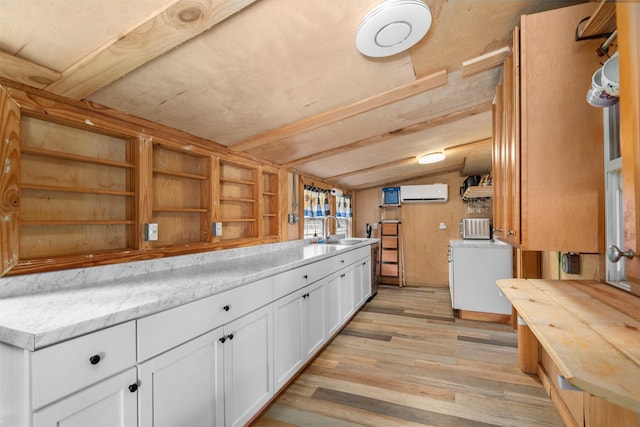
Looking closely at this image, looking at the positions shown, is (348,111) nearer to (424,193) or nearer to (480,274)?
(480,274)

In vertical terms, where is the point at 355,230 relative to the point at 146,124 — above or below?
below

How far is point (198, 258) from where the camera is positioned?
2.06 m

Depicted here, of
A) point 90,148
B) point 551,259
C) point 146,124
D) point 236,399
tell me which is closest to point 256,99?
point 146,124

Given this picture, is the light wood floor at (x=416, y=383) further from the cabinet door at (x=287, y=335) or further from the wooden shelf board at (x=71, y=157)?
the wooden shelf board at (x=71, y=157)

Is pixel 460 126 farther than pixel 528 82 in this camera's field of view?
Yes

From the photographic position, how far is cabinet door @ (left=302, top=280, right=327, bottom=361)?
222cm

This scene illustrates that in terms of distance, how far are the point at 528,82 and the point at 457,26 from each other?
449 millimetres

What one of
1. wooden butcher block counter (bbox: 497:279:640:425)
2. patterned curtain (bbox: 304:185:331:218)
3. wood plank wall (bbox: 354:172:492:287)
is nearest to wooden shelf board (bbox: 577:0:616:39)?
wooden butcher block counter (bbox: 497:279:640:425)

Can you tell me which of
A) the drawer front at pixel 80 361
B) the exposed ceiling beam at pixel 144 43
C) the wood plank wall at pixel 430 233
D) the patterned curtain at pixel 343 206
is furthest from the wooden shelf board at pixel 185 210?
the wood plank wall at pixel 430 233

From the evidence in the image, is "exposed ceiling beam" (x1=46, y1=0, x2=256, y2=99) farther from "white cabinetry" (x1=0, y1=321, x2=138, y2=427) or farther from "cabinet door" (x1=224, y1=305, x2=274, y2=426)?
"cabinet door" (x1=224, y1=305, x2=274, y2=426)

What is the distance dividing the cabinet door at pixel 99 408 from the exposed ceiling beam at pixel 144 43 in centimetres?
124

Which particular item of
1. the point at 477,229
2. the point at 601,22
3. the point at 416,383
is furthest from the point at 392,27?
the point at 477,229

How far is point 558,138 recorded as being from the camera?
1.29 m

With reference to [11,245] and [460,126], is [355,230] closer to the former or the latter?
[460,126]
